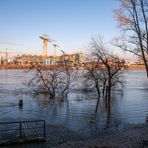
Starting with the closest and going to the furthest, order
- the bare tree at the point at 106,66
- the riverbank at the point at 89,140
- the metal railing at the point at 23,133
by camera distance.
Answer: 1. the riverbank at the point at 89,140
2. the metal railing at the point at 23,133
3. the bare tree at the point at 106,66

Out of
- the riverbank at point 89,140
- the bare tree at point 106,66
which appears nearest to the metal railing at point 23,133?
the riverbank at point 89,140

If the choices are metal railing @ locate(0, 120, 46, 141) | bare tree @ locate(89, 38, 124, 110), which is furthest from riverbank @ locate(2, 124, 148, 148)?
bare tree @ locate(89, 38, 124, 110)

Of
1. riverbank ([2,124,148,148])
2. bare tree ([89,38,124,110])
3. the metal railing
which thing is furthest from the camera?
bare tree ([89,38,124,110])

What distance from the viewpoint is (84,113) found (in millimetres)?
33281

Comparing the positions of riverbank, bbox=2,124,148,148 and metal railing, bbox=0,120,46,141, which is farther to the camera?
metal railing, bbox=0,120,46,141

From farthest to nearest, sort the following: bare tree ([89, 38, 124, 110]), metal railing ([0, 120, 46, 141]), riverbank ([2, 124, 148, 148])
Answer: bare tree ([89, 38, 124, 110]) → metal railing ([0, 120, 46, 141]) → riverbank ([2, 124, 148, 148])

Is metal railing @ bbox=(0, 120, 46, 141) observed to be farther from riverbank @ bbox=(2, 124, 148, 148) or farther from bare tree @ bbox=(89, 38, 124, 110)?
bare tree @ bbox=(89, 38, 124, 110)

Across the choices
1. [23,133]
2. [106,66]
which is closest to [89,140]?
[23,133]

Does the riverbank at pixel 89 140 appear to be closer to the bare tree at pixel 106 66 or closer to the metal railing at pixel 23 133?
the metal railing at pixel 23 133

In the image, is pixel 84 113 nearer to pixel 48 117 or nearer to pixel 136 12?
pixel 48 117

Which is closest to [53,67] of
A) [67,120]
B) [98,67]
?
[98,67]

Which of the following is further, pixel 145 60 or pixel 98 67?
pixel 98 67

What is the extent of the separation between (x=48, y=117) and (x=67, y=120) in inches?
99.0

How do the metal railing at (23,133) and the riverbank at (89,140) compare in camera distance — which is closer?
the riverbank at (89,140)
